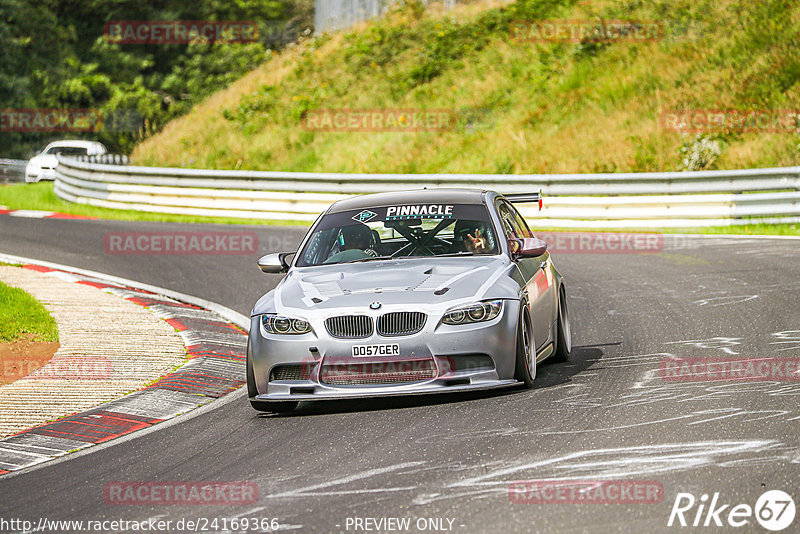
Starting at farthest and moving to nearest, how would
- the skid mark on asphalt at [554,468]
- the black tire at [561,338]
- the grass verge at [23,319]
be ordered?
the grass verge at [23,319]
the black tire at [561,338]
the skid mark on asphalt at [554,468]

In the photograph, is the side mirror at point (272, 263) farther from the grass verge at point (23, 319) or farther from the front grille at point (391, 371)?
the grass verge at point (23, 319)

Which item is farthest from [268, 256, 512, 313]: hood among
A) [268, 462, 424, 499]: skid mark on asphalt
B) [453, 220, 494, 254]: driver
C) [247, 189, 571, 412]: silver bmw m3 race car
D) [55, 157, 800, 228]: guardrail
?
[55, 157, 800, 228]: guardrail

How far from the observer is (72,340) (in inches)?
448

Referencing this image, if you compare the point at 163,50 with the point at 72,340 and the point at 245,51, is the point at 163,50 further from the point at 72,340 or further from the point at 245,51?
the point at 72,340

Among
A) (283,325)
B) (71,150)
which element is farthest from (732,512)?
(71,150)

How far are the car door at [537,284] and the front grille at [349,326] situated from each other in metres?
1.37

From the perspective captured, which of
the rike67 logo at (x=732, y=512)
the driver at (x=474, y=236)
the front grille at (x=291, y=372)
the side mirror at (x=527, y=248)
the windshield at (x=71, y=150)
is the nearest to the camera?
the rike67 logo at (x=732, y=512)

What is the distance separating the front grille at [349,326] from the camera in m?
7.91

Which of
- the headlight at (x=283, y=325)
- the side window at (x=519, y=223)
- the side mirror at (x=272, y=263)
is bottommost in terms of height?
the headlight at (x=283, y=325)

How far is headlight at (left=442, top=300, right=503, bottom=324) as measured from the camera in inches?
313

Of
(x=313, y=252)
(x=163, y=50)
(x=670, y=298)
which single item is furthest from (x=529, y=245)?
(x=163, y=50)

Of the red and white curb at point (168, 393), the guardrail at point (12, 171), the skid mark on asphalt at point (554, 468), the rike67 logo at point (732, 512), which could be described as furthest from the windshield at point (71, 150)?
the rike67 logo at point (732, 512)

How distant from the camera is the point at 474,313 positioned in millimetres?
7996

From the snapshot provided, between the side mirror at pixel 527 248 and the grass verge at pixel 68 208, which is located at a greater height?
the side mirror at pixel 527 248
